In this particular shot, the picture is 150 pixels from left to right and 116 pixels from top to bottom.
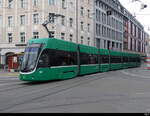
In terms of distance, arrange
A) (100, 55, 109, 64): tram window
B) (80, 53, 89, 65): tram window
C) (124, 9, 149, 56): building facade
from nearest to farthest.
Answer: (80, 53, 89, 65): tram window, (100, 55, 109, 64): tram window, (124, 9, 149, 56): building facade

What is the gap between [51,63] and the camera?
1431 cm

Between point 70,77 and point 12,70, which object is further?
point 12,70

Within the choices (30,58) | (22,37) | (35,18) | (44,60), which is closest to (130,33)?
(35,18)

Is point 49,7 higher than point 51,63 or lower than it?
higher

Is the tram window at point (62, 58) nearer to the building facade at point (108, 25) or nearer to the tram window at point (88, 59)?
the tram window at point (88, 59)

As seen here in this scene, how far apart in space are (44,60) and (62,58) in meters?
2.35

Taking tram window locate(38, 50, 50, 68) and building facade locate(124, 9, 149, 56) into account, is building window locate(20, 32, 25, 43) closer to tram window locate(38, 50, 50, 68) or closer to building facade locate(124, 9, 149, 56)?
tram window locate(38, 50, 50, 68)

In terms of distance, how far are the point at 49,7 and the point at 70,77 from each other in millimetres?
19589

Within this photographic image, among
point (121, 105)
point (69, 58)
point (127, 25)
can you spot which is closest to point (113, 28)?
point (127, 25)

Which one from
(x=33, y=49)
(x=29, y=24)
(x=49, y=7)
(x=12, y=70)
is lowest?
(x=12, y=70)

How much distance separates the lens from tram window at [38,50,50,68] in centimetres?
1348

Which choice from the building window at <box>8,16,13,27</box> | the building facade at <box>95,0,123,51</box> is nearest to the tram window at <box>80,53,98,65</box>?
the building window at <box>8,16,13,27</box>

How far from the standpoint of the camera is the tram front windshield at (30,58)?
13260 mm

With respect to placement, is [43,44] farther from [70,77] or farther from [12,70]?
[12,70]
